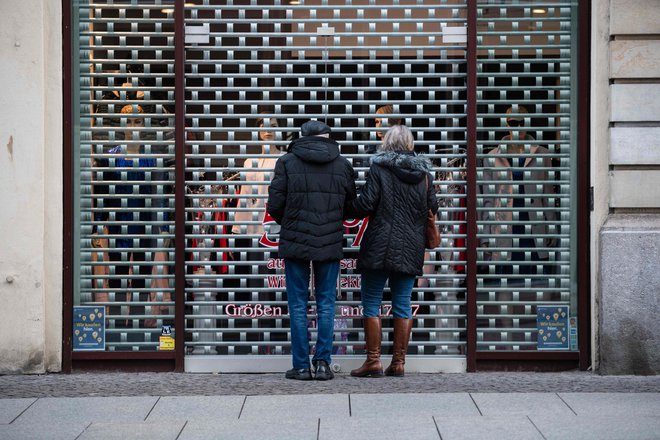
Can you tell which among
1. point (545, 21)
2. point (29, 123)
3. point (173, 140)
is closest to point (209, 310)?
point (173, 140)

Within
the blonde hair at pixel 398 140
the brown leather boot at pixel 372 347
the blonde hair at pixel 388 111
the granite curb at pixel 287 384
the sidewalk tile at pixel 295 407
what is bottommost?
the sidewalk tile at pixel 295 407

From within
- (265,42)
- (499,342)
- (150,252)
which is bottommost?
(499,342)

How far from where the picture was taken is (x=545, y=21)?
9977 mm

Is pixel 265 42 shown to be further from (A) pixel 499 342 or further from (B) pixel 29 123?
(A) pixel 499 342

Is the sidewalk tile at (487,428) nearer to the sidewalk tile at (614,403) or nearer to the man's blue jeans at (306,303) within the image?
the sidewalk tile at (614,403)

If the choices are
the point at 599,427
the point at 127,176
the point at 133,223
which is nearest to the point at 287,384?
the point at 133,223

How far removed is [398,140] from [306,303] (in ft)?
5.09

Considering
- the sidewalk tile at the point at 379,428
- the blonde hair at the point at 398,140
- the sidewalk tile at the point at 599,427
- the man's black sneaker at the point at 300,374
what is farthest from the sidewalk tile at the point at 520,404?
the blonde hair at the point at 398,140

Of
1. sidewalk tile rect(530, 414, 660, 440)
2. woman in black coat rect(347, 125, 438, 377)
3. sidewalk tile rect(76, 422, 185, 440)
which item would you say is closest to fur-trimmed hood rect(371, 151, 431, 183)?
woman in black coat rect(347, 125, 438, 377)

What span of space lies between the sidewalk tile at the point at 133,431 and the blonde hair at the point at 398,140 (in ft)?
9.79

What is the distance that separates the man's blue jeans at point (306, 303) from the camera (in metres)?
9.38

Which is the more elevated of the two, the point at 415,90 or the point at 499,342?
the point at 415,90

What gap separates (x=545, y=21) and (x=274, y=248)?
3.09 meters

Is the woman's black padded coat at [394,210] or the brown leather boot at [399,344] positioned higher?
the woman's black padded coat at [394,210]
